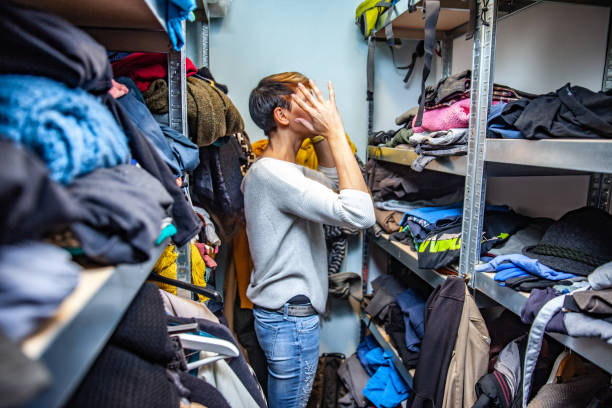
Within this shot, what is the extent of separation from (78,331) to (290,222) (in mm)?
934

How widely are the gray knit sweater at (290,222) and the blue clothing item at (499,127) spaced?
376 millimetres

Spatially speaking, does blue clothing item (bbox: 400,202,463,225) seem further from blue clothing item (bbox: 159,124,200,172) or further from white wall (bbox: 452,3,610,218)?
blue clothing item (bbox: 159,124,200,172)

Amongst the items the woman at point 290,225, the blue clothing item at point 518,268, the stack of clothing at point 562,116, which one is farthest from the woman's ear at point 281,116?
the blue clothing item at point 518,268

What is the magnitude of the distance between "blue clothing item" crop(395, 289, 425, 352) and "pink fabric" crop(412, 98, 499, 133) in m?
0.68

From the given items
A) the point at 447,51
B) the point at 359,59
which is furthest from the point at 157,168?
the point at 447,51

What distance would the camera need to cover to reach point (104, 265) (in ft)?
1.15

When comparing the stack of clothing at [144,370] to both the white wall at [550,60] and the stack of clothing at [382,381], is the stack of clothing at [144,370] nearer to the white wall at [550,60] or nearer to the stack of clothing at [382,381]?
the stack of clothing at [382,381]

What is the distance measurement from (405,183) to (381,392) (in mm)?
894

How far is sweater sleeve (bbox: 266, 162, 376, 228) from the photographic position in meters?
1.09

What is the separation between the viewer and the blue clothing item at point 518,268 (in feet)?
2.91

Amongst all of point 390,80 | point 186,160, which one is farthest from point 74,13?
point 390,80

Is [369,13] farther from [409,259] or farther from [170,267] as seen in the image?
[170,267]

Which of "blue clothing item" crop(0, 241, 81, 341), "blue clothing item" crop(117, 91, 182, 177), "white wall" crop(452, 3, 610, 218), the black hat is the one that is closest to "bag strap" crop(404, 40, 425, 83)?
"white wall" crop(452, 3, 610, 218)

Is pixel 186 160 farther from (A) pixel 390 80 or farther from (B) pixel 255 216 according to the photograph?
(A) pixel 390 80
